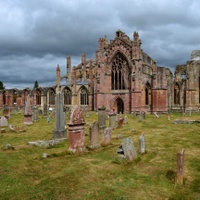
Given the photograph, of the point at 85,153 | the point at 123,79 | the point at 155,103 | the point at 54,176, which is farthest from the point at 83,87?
the point at 54,176

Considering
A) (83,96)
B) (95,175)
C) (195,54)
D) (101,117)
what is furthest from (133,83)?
(95,175)

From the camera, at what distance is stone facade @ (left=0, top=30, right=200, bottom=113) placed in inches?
1266

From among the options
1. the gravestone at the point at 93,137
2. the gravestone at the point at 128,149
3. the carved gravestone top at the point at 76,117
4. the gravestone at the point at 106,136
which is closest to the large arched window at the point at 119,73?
the gravestone at the point at 106,136

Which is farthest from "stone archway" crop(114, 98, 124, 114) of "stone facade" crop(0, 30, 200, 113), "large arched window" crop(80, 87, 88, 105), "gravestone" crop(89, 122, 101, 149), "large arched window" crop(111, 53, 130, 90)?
"gravestone" crop(89, 122, 101, 149)

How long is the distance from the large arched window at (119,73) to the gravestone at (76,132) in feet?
81.7

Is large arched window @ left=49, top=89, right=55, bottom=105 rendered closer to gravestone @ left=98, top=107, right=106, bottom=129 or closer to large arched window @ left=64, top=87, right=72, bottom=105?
large arched window @ left=64, top=87, right=72, bottom=105

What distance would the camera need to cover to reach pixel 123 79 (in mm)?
34219

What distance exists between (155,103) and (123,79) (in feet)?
20.4

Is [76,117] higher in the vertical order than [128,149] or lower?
higher

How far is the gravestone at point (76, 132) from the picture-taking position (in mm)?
9156

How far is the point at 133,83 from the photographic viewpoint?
31891 mm

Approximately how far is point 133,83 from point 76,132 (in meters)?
23.7

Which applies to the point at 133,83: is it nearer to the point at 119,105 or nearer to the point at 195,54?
the point at 119,105

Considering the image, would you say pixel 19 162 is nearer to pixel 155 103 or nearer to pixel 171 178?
pixel 171 178
